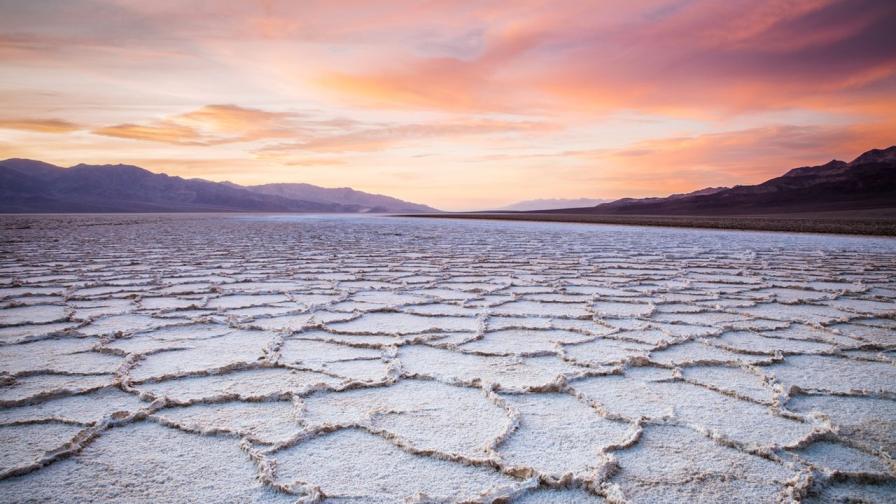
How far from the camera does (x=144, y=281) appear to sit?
375 cm

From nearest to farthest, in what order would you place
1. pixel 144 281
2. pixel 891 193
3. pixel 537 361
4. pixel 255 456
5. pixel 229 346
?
pixel 255 456
pixel 537 361
pixel 229 346
pixel 144 281
pixel 891 193

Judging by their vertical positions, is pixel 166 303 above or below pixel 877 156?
below

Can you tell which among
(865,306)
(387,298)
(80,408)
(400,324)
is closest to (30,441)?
(80,408)

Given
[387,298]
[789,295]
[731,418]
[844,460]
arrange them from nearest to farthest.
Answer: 1. [844,460]
2. [731,418]
3. [387,298]
4. [789,295]

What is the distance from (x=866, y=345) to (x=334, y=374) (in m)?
2.12

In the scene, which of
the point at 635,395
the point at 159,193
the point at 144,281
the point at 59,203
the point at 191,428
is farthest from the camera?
the point at 159,193

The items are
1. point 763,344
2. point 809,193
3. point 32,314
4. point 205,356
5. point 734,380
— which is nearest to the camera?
point 734,380

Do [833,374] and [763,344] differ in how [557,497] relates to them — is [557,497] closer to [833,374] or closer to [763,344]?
[833,374]

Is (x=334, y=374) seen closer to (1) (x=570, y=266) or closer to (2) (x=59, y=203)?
(1) (x=570, y=266)

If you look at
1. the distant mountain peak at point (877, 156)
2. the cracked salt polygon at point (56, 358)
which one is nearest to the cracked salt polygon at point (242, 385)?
the cracked salt polygon at point (56, 358)

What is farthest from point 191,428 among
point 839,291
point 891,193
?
point 891,193

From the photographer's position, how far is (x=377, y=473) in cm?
109

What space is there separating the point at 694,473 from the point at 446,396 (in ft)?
2.26

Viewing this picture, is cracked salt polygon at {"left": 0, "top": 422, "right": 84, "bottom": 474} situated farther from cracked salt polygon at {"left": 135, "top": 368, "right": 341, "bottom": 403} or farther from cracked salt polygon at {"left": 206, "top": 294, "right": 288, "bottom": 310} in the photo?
cracked salt polygon at {"left": 206, "top": 294, "right": 288, "bottom": 310}
